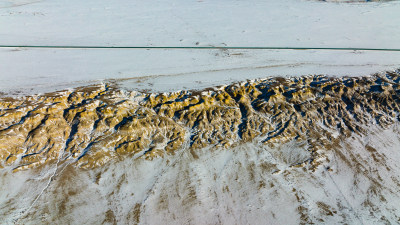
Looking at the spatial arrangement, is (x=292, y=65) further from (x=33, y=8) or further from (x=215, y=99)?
(x=33, y=8)

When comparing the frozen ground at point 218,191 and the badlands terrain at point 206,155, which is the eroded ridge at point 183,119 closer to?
the badlands terrain at point 206,155

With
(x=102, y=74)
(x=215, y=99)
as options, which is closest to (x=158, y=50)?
(x=102, y=74)

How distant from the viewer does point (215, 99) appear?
18.2ft

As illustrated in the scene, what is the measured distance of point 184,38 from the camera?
8.15m

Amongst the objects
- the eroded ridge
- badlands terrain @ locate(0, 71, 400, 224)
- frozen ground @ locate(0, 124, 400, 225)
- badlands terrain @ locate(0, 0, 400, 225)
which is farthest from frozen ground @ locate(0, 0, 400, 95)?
frozen ground @ locate(0, 124, 400, 225)

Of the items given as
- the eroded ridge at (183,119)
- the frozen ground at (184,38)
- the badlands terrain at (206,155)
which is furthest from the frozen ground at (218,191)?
the frozen ground at (184,38)

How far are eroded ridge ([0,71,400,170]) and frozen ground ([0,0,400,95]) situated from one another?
583 millimetres

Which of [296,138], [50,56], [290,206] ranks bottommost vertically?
[290,206]

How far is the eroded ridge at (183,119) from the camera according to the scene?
4598mm

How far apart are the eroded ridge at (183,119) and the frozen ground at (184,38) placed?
58cm

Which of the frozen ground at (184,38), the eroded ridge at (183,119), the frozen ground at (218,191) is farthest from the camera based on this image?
the frozen ground at (184,38)

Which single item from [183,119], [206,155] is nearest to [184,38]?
[183,119]

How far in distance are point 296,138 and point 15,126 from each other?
5.43 meters

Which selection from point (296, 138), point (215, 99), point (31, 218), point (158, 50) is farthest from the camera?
point (158, 50)
